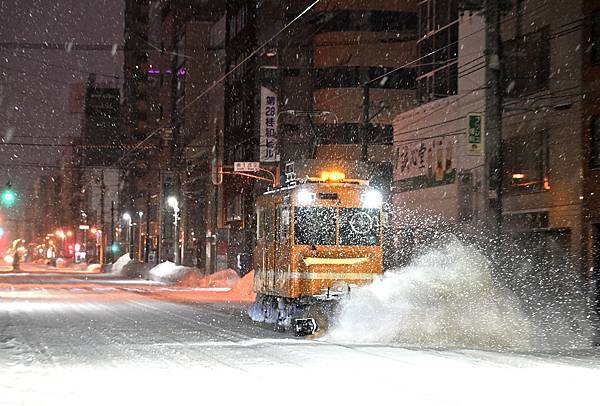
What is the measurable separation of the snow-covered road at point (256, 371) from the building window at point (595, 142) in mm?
10774

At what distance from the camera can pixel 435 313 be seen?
17062 millimetres

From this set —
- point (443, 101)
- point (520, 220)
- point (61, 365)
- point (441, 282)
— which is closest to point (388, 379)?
point (61, 365)

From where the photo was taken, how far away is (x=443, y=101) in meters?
35.3

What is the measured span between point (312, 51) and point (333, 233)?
126 ft

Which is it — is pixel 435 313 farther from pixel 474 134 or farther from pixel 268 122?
pixel 268 122

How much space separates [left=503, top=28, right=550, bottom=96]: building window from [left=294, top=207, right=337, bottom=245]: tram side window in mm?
12153

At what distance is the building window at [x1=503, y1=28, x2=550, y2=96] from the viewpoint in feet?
93.4

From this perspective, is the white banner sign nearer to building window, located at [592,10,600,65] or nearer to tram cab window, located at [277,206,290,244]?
building window, located at [592,10,600,65]

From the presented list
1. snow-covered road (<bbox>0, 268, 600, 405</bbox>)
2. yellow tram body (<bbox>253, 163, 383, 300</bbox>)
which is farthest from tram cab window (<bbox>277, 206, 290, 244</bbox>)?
snow-covered road (<bbox>0, 268, 600, 405</bbox>)

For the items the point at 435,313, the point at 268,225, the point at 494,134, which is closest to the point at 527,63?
the point at 494,134

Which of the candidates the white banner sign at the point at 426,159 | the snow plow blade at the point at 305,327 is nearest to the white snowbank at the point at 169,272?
the white banner sign at the point at 426,159

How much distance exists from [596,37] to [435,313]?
41.9 feet

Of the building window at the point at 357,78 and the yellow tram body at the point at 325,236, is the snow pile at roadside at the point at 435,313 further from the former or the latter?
the building window at the point at 357,78

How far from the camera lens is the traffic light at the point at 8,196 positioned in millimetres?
47531
